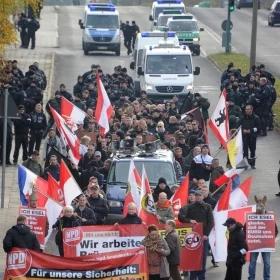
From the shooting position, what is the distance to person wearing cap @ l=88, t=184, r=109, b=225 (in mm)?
24188

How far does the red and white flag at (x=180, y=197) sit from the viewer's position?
24.1 m

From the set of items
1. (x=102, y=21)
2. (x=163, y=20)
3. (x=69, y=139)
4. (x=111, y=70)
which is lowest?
(x=163, y=20)

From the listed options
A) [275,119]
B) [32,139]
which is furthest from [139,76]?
[32,139]

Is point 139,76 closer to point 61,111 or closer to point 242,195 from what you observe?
point 61,111

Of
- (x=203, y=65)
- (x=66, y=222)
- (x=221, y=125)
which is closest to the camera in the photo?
(x=66, y=222)

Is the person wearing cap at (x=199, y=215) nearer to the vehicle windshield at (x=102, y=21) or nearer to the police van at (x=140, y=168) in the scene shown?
the police van at (x=140, y=168)

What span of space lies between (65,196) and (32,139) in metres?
10.6

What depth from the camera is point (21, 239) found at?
2092cm

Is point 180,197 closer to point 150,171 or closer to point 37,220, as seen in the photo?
point 37,220

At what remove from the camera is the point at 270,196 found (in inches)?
1208

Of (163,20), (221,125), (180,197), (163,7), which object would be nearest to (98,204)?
(180,197)

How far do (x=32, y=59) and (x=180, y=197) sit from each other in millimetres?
34430

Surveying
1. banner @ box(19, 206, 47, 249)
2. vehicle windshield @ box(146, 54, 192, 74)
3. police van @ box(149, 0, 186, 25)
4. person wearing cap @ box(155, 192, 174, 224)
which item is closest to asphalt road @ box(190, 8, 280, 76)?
police van @ box(149, 0, 186, 25)

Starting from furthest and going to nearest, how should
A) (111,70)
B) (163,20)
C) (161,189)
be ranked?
(163,20) → (111,70) → (161,189)
